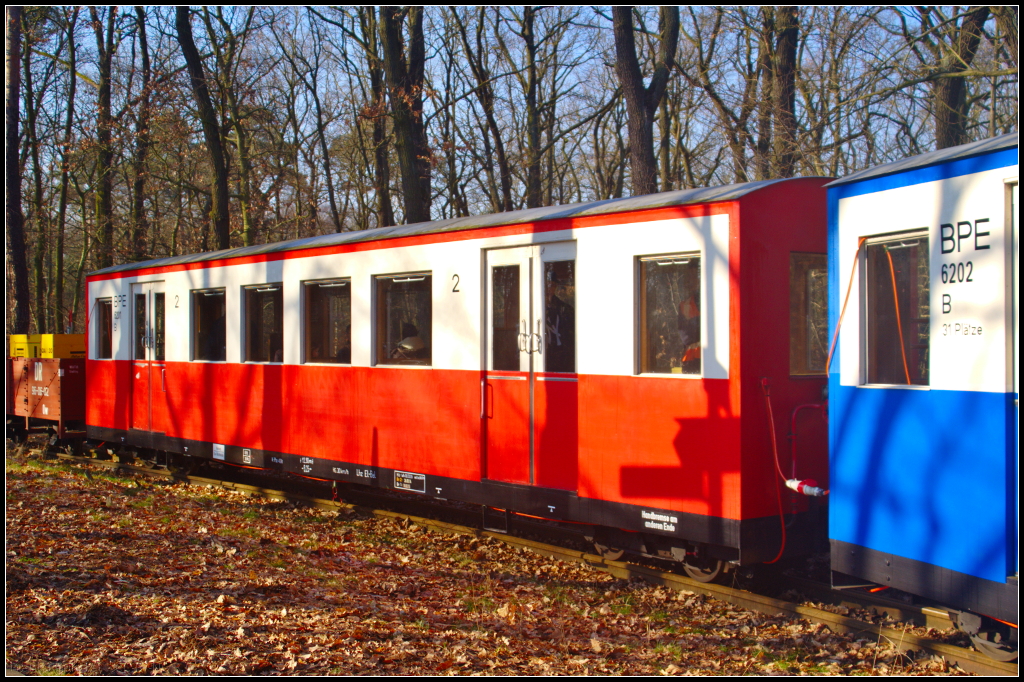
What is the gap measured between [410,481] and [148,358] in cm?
605

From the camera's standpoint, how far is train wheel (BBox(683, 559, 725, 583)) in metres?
6.93

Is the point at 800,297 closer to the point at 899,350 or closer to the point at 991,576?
the point at 899,350

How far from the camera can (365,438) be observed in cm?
945

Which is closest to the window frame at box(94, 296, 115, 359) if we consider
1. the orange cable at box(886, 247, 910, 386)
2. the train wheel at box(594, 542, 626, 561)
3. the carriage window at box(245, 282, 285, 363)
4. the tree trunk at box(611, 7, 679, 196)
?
the carriage window at box(245, 282, 285, 363)

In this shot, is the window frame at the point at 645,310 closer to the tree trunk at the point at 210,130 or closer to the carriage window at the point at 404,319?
the carriage window at the point at 404,319

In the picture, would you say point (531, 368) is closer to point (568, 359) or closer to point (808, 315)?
point (568, 359)

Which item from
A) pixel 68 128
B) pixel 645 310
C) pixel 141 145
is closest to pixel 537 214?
pixel 645 310

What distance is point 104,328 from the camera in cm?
1405

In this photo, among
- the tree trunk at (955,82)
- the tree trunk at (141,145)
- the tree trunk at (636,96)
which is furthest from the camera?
the tree trunk at (141,145)

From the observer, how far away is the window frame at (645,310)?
21.6 ft

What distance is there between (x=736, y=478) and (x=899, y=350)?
145cm

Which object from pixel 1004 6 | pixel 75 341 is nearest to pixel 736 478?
pixel 1004 6

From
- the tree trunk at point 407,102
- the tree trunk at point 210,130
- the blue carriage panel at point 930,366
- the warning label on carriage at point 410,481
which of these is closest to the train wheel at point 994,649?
the blue carriage panel at point 930,366

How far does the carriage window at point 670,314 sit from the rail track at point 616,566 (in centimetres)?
177
